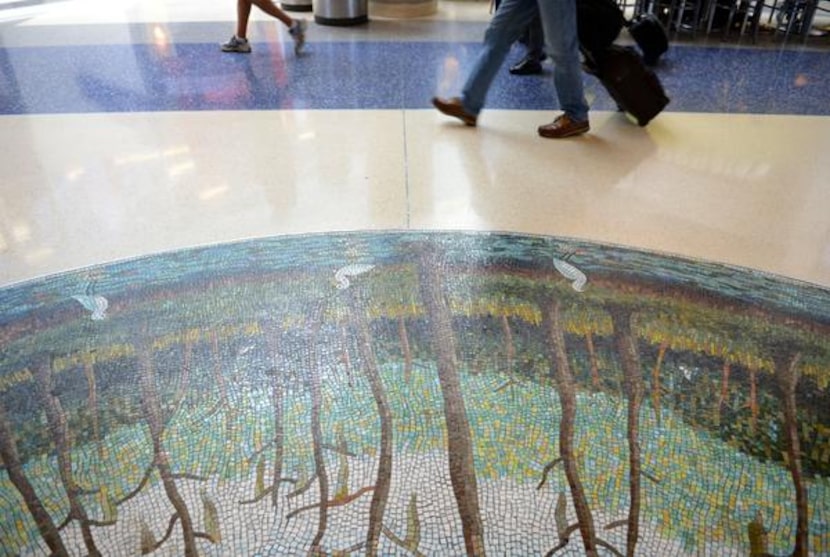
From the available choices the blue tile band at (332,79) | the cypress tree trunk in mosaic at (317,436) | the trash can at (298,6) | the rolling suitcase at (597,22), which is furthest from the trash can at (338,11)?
the cypress tree trunk in mosaic at (317,436)

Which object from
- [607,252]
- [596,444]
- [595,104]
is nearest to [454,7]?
[595,104]

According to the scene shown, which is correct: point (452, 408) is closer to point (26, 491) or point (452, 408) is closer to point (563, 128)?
point (26, 491)

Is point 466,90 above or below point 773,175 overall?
above

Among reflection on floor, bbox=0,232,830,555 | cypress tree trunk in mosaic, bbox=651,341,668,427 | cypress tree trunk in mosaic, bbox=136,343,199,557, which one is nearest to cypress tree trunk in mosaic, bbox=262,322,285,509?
reflection on floor, bbox=0,232,830,555

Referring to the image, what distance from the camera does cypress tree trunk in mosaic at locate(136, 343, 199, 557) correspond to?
1.19m

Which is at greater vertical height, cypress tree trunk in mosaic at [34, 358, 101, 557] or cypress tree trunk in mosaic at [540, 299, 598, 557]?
cypress tree trunk in mosaic at [540, 299, 598, 557]

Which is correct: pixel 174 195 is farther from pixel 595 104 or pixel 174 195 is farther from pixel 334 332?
pixel 595 104

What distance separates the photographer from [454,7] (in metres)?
5.80

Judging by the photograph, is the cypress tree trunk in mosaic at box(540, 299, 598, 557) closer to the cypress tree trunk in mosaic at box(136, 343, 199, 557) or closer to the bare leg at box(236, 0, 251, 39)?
the cypress tree trunk in mosaic at box(136, 343, 199, 557)

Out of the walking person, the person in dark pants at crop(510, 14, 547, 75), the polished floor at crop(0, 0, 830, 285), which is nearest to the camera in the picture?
the polished floor at crop(0, 0, 830, 285)

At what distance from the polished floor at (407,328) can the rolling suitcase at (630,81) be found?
0.10 m

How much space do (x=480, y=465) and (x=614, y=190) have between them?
1.44 meters

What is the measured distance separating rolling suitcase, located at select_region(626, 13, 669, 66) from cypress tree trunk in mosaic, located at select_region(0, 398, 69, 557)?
3887 mm

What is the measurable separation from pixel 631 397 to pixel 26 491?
1.28 m
